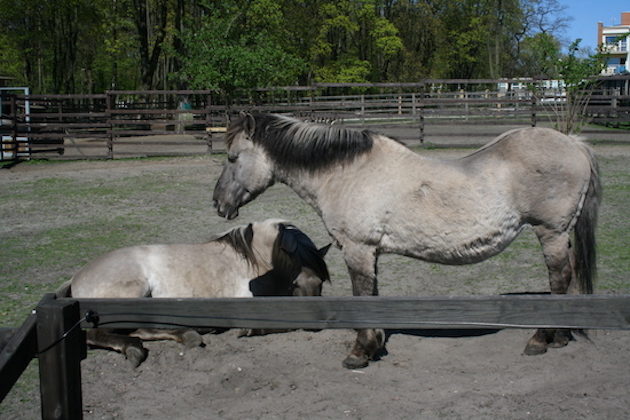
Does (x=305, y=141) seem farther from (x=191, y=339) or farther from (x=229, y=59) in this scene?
(x=229, y=59)

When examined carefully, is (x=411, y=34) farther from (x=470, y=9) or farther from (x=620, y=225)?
(x=620, y=225)

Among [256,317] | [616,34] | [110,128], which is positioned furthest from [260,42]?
[616,34]

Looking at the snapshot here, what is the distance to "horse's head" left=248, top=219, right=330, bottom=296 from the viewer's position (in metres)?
5.29

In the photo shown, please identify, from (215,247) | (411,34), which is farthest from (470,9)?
(215,247)

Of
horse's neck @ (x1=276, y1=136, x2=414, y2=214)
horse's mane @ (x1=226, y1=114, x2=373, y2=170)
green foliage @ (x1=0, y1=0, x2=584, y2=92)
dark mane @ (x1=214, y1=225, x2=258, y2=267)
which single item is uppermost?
green foliage @ (x1=0, y1=0, x2=584, y2=92)

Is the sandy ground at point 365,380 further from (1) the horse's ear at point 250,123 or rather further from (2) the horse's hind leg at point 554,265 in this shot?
(1) the horse's ear at point 250,123

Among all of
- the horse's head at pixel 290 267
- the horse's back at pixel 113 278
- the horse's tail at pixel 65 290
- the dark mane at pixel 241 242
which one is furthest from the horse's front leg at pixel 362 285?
the horse's tail at pixel 65 290

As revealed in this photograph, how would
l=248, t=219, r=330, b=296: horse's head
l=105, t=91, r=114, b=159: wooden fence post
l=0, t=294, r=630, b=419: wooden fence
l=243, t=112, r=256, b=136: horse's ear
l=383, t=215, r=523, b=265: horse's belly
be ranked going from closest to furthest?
l=0, t=294, r=630, b=419: wooden fence < l=383, t=215, r=523, b=265: horse's belly < l=243, t=112, r=256, b=136: horse's ear < l=248, t=219, r=330, b=296: horse's head < l=105, t=91, r=114, b=159: wooden fence post

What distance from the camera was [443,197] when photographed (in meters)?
4.49

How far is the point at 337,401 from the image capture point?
159 inches

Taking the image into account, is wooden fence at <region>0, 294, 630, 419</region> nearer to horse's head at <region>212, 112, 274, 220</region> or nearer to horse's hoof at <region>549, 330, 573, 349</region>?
horse's head at <region>212, 112, 274, 220</region>

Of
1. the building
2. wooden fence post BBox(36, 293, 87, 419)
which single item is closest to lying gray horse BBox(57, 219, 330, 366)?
wooden fence post BBox(36, 293, 87, 419)

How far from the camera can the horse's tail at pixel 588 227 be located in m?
4.68

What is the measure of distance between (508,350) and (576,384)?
695 millimetres
